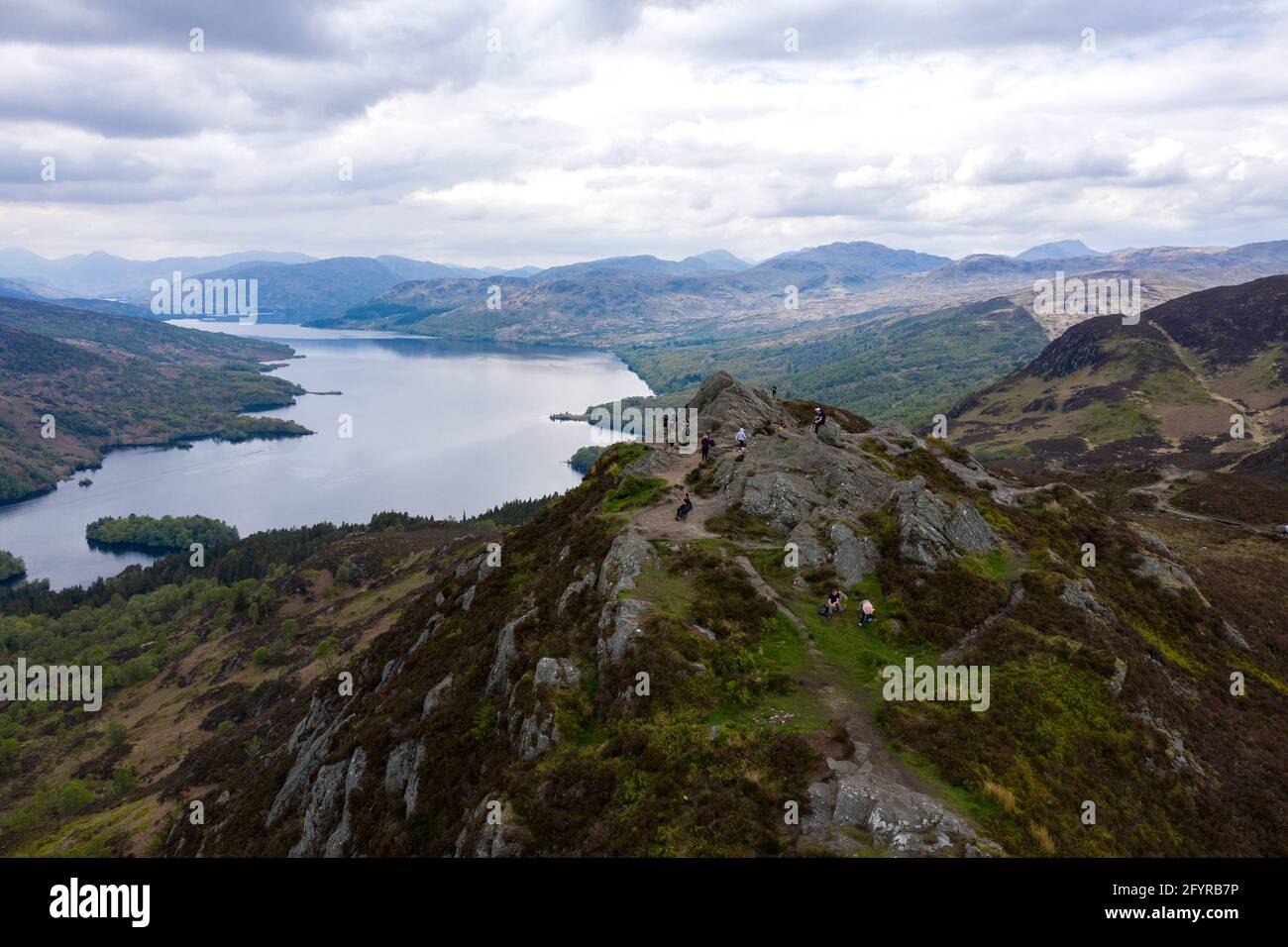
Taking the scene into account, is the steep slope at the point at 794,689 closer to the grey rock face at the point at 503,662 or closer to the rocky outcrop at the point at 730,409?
the grey rock face at the point at 503,662

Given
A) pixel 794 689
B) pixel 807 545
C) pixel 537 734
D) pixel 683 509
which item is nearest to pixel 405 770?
pixel 537 734

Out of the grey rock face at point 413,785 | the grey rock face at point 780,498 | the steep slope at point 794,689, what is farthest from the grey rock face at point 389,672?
the grey rock face at point 780,498

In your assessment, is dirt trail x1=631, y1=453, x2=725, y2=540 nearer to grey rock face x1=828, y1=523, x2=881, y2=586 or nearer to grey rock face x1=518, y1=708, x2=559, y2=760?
grey rock face x1=828, y1=523, x2=881, y2=586

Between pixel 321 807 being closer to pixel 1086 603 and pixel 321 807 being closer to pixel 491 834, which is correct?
pixel 491 834

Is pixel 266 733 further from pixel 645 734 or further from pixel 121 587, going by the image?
pixel 121 587

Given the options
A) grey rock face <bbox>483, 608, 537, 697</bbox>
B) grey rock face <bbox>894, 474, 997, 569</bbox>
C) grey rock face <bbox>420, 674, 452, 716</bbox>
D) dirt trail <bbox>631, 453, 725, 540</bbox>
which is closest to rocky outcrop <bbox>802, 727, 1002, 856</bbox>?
grey rock face <bbox>483, 608, 537, 697</bbox>

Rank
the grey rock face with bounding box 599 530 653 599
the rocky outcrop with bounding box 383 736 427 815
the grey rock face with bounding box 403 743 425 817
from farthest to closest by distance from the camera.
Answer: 1. the grey rock face with bounding box 599 530 653 599
2. the rocky outcrop with bounding box 383 736 427 815
3. the grey rock face with bounding box 403 743 425 817
